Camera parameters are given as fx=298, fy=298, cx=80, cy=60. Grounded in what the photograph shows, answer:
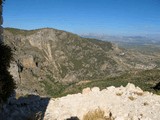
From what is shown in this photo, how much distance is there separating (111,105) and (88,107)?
5.12 ft

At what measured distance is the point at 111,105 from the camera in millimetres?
19234

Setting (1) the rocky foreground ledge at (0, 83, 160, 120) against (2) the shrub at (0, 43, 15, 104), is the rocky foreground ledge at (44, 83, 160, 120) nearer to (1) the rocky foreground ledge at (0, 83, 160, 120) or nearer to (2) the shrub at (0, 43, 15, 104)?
(1) the rocky foreground ledge at (0, 83, 160, 120)

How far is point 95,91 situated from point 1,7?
458 inches

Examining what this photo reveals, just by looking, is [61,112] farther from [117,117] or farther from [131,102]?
[131,102]

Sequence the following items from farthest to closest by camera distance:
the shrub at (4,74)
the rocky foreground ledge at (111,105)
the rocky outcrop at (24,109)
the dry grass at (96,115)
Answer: the rocky foreground ledge at (111,105)
the dry grass at (96,115)
the rocky outcrop at (24,109)
the shrub at (4,74)

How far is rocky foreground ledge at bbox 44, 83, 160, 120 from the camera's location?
17.4 m

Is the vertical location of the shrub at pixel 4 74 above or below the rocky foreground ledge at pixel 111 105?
above

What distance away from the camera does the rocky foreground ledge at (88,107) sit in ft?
54.8

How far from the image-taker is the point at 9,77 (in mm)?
13297

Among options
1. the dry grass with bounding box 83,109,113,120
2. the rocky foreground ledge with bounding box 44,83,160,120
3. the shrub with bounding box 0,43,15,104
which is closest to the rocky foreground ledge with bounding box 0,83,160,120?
the rocky foreground ledge with bounding box 44,83,160,120

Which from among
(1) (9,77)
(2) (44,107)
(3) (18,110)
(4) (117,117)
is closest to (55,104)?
(2) (44,107)

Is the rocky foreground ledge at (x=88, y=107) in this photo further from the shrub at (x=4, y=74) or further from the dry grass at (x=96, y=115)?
the shrub at (x=4, y=74)

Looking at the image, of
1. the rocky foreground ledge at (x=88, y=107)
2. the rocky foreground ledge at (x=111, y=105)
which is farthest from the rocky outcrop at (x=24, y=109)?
the rocky foreground ledge at (x=111, y=105)

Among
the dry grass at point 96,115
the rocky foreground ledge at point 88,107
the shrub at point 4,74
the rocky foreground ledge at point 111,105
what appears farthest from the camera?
the rocky foreground ledge at point 111,105
